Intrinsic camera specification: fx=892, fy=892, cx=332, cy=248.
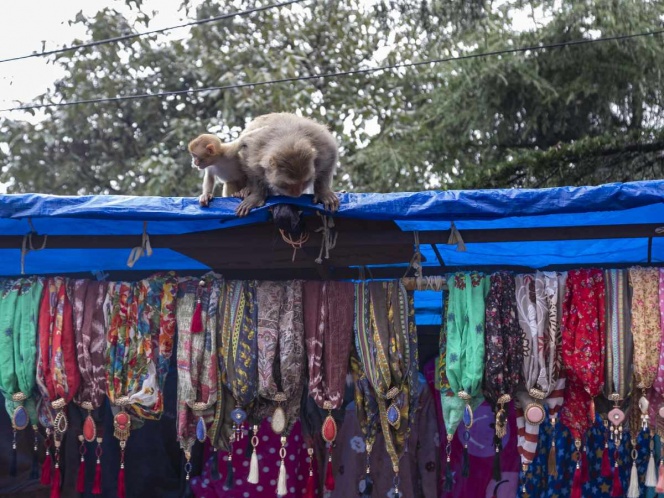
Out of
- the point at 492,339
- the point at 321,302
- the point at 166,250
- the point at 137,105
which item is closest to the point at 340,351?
the point at 321,302

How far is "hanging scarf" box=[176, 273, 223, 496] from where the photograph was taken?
130 inches

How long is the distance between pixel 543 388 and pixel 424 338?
91 centimetres

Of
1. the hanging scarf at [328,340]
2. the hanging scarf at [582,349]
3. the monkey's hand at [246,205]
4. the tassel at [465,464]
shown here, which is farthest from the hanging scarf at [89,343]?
the hanging scarf at [582,349]

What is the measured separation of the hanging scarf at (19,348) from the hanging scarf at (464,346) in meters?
1.57

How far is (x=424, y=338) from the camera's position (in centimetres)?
397

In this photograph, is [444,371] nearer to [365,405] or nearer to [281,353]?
[365,405]

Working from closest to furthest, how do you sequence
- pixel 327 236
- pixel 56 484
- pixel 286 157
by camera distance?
pixel 327 236, pixel 56 484, pixel 286 157

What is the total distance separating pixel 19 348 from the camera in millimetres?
3398

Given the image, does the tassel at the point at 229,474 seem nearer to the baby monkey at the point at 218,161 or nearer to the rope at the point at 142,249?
the rope at the point at 142,249

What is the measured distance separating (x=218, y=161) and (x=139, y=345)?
1067 millimetres

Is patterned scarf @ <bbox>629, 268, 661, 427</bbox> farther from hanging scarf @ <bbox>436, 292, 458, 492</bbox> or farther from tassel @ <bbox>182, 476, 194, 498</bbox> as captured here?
tassel @ <bbox>182, 476, 194, 498</bbox>

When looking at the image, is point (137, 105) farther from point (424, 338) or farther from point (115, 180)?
point (424, 338)

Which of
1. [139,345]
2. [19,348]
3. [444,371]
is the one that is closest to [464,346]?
[444,371]

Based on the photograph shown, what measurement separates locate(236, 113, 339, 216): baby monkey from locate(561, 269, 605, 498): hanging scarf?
38.9 inches
